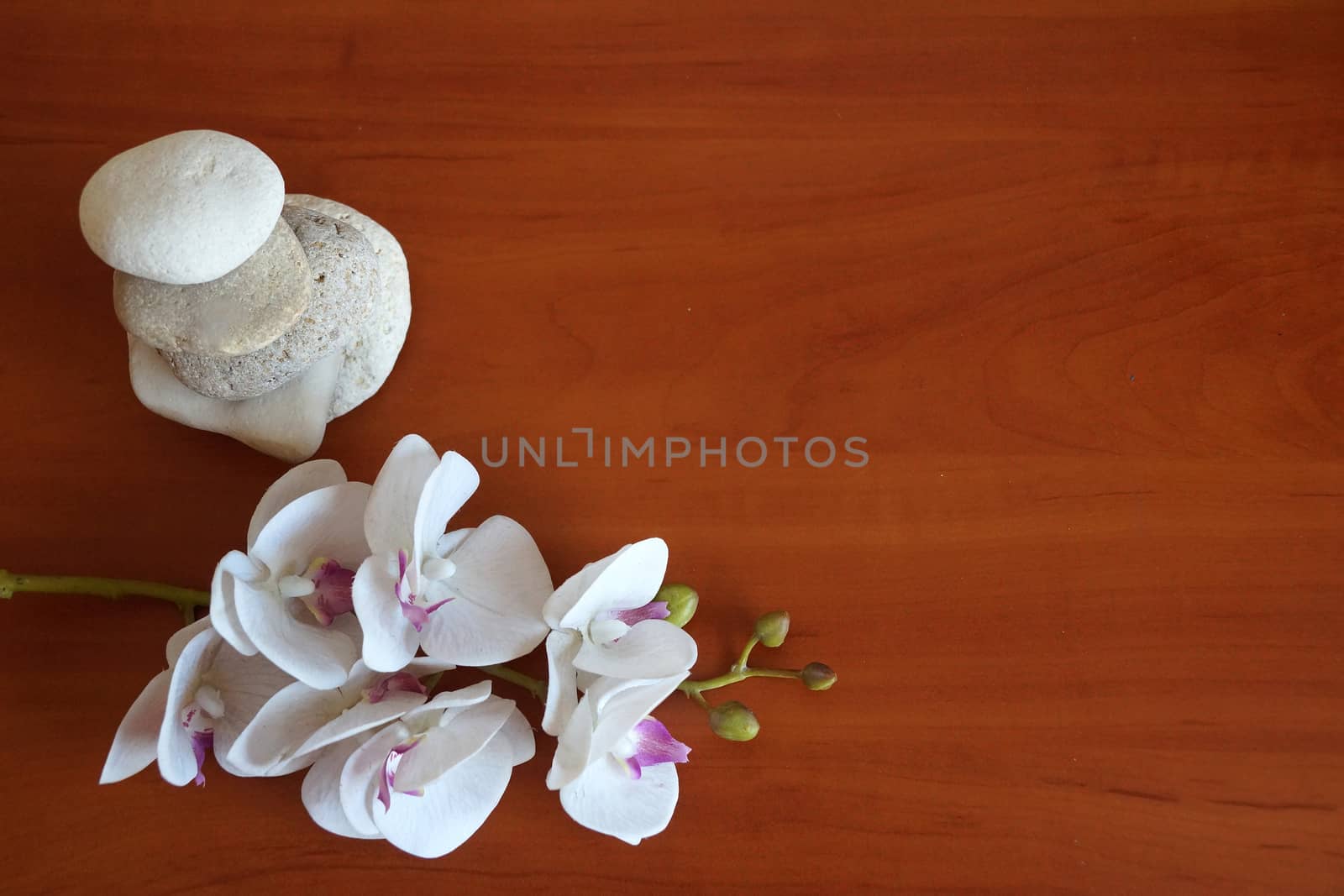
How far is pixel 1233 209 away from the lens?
0.56 metres

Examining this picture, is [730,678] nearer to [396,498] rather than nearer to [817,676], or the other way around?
[817,676]

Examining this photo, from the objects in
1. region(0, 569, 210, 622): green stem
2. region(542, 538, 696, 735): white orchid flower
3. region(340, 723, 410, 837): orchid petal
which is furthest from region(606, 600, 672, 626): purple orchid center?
region(0, 569, 210, 622): green stem

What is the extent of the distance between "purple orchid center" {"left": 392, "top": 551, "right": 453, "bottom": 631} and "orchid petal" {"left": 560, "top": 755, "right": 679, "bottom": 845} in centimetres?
11

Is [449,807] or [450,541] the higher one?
[450,541]

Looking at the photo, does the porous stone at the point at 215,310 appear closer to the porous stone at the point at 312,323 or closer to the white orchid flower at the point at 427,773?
the porous stone at the point at 312,323

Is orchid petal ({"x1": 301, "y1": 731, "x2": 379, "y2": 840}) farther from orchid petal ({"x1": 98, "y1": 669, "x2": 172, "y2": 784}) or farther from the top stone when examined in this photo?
the top stone

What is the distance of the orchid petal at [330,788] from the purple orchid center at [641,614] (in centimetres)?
13

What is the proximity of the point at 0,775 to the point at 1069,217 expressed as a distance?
653 millimetres

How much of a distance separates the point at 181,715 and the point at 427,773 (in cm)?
11

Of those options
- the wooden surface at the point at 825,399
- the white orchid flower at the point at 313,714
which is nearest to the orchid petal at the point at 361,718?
the white orchid flower at the point at 313,714

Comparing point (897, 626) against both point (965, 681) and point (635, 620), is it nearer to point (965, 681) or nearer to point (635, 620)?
point (965, 681)

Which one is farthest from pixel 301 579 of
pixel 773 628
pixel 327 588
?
pixel 773 628

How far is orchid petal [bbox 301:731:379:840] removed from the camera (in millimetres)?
441

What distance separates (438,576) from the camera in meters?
0.41
